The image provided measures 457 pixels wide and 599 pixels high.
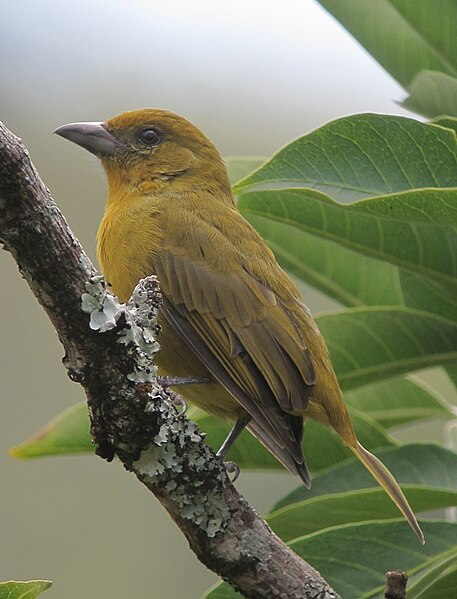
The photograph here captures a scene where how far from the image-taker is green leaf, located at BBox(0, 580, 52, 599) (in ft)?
6.88

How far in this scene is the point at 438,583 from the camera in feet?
9.05

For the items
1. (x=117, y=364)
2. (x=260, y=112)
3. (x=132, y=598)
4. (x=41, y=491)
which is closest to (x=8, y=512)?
(x=41, y=491)

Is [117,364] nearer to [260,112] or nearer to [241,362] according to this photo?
[241,362]

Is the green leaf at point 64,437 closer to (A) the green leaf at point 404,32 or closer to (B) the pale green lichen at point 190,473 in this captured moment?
(B) the pale green lichen at point 190,473

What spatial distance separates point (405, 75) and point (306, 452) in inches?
48.9

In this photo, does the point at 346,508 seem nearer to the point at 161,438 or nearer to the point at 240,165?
the point at 161,438

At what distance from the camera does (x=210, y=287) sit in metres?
3.21

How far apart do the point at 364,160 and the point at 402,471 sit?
0.91 m

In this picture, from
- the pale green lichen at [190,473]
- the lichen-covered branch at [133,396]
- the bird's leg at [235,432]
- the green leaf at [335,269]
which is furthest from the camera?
the green leaf at [335,269]

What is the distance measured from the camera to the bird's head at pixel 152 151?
3.73 metres

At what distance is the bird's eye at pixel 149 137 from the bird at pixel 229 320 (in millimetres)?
227

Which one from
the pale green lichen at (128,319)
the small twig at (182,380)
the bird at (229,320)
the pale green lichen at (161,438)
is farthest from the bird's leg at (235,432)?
the pale green lichen at (128,319)

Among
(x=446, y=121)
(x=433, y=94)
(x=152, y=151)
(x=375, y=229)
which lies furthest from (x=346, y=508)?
(x=152, y=151)

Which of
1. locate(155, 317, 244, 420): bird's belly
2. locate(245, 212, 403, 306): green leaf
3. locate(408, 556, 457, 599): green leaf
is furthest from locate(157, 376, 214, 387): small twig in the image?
locate(408, 556, 457, 599): green leaf
